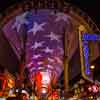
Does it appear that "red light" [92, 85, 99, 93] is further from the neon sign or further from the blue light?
the blue light

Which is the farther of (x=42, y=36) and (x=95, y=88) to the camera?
(x=42, y=36)

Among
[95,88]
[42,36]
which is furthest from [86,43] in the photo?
[42,36]

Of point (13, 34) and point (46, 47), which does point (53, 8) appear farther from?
point (46, 47)

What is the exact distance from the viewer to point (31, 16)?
2472cm

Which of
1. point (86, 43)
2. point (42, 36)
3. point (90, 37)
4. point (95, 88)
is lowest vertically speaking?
point (95, 88)

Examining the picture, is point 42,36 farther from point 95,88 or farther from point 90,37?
point 95,88

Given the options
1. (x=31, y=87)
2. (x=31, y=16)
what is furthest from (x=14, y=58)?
(x=31, y=16)

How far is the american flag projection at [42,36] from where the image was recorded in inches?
965

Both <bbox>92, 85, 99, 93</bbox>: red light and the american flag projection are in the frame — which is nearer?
<bbox>92, 85, 99, 93</bbox>: red light

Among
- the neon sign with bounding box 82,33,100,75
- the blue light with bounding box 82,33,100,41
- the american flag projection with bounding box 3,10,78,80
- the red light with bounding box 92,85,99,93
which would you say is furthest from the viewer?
the american flag projection with bounding box 3,10,78,80

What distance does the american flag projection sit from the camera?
80.4ft

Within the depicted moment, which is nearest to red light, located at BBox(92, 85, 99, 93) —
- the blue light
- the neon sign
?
the neon sign

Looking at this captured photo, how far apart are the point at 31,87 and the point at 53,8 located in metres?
8.22

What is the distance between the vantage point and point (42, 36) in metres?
27.9
